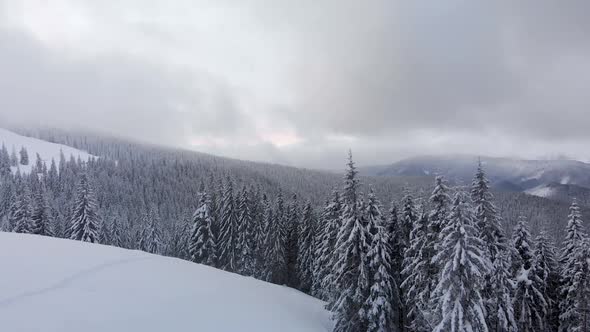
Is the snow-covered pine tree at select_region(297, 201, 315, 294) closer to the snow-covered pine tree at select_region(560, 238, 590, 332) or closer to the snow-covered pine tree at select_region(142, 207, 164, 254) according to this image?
the snow-covered pine tree at select_region(560, 238, 590, 332)

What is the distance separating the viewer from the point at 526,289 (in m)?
25.5

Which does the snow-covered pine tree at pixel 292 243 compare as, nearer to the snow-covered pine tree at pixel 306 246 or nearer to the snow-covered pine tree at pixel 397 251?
the snow-covered pine tree at pixel 306 246

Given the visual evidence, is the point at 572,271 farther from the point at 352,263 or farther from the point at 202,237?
the point at 202,237

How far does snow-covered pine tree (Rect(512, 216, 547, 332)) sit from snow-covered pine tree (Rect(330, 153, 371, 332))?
12382 millimetres

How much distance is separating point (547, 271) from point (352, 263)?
708 inches

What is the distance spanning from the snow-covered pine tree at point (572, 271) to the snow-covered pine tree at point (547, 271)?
0.70 metres

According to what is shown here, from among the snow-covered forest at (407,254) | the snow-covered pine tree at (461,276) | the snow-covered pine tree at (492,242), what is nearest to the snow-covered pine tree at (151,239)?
the snow-covered forest at (407,254)

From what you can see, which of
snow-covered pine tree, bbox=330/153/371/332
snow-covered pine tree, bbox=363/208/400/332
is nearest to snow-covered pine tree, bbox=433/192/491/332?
snow-covered pine tree, bbox=363/208/400/332

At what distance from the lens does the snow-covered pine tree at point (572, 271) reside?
26.0 m

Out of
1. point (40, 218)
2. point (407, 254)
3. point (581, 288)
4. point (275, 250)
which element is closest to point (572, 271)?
point (581, 288)

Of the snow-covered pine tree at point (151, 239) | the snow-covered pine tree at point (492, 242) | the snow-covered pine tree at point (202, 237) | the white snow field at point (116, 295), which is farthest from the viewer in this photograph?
the snow-covered pine tree at point (151, 239)

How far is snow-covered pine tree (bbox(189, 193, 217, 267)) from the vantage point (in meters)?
45.2

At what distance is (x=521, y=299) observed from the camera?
25.8 metres

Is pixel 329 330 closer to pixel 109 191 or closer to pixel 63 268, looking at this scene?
pixel 63 268
